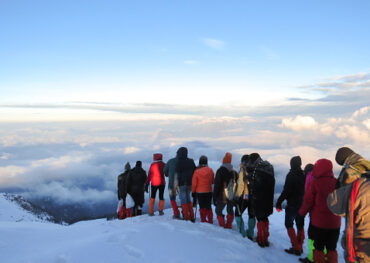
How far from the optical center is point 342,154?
16.1 ft

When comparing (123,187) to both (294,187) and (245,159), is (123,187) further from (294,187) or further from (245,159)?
(294,187)

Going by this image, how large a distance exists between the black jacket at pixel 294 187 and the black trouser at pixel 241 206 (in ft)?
3.63

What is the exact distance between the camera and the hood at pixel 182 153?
1045 cm

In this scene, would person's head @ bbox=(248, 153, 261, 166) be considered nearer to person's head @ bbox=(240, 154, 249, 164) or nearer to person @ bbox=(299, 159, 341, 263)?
person's head @ bbox=(240, 154, 249, 164)

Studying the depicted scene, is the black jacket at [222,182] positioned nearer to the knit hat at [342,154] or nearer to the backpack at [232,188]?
the backpack at [232,188]

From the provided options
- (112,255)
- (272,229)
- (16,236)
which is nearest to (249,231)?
(272,229)

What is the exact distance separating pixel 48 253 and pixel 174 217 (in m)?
5.28

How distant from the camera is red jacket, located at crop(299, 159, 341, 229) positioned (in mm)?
6059

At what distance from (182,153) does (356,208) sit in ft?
23.0

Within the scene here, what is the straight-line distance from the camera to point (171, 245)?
6.90 m

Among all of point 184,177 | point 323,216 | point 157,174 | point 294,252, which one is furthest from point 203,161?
point 323,216

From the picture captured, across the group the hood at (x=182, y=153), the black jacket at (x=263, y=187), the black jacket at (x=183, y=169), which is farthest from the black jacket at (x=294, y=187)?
the hood at (x=182, y=153)

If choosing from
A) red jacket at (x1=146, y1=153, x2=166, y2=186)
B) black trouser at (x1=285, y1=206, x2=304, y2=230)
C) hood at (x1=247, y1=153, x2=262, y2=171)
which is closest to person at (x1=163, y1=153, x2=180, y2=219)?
red jacket at (x1=146, y1=153, x2=166, y2=186)

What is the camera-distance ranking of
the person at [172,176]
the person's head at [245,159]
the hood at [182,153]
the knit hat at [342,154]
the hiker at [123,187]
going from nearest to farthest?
the knit hat at [342,154], the person's head at [245,159], the hood at [182,153], the person at [172,176], the hiker at [123,187]
